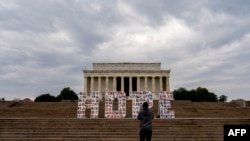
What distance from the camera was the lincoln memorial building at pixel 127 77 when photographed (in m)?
64.2

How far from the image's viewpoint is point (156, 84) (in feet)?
214

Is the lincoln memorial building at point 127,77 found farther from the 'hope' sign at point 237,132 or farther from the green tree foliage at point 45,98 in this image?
the 'hope' sign at point 237,132

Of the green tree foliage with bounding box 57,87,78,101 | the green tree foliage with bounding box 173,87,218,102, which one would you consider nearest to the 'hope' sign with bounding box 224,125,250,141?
the green tree foliage with bounding box 173,87,218,102

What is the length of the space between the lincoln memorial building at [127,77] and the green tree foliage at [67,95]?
11280 mm

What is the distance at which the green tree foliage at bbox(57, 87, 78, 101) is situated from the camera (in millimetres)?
74125

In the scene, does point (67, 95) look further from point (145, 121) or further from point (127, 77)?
point (145, 121)

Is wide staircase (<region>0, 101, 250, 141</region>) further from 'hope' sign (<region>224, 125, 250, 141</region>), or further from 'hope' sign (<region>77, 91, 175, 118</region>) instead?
'hope' sign (<region>224, 125, 250, 141</region>)

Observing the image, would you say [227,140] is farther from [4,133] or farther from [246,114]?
[246,114]

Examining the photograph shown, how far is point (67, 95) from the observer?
246 ft

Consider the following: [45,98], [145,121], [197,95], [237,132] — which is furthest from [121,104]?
[197,95]

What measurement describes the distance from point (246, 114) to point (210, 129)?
11.6 metres

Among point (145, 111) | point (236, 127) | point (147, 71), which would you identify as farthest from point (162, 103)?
point (147, 71)

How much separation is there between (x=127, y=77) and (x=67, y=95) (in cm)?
1838

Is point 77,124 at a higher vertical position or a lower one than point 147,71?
lower
